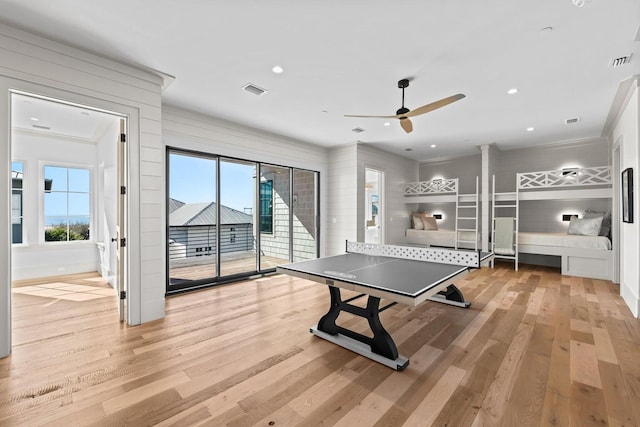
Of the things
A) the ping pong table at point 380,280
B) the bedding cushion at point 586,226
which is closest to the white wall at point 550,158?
the bedding cushion at point 586,226

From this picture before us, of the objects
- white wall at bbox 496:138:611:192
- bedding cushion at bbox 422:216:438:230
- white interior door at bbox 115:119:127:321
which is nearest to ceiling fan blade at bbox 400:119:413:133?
white interior door at bbox 115:119:127:321

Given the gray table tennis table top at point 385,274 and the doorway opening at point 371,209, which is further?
the doorway opening at point 371,209

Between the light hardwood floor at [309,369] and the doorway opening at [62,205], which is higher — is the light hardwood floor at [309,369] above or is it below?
below

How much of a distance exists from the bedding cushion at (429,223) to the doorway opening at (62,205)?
716 cm

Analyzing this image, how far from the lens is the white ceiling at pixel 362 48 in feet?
7.43

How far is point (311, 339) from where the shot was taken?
286 cm

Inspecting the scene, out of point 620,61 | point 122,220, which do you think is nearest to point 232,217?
point 122,220

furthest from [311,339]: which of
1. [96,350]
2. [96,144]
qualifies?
[96,144]

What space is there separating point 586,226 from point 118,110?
825 cm

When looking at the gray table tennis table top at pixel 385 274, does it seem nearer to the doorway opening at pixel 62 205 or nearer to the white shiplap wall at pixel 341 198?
the white shiplap wall at pixel 341 198

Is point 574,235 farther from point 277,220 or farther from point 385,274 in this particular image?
point 277,220

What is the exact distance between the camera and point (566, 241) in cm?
570

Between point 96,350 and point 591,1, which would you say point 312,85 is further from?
point 96,350

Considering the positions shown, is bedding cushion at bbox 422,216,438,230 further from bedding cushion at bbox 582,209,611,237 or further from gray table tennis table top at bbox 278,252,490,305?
gray table tennis table top at bbox 278,252,490,305
